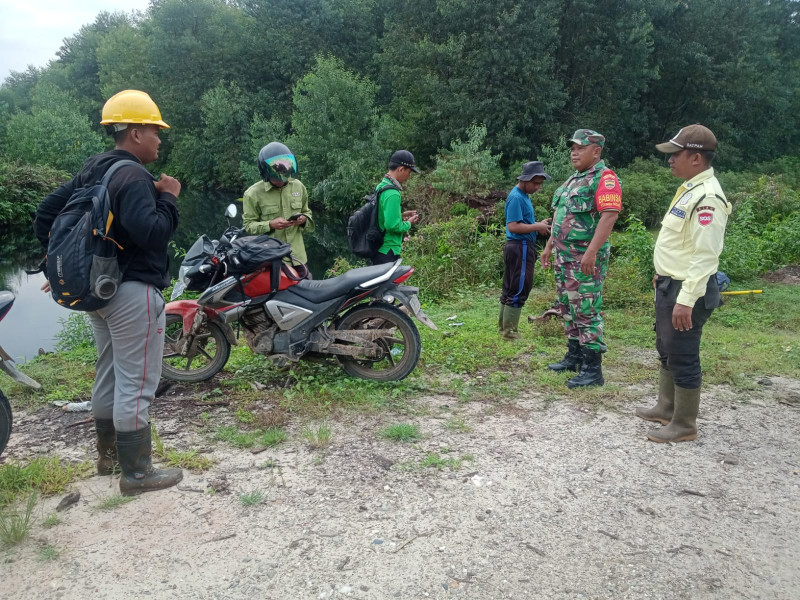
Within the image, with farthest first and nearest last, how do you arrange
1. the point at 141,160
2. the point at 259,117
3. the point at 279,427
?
the point at 259,117, the point at 279,427, the point at 141,160

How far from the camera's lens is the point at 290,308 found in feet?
15.8

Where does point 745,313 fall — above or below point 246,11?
below

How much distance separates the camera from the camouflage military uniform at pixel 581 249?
4750 millimetres

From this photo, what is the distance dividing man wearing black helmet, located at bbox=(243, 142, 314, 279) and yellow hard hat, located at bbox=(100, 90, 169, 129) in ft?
7.12

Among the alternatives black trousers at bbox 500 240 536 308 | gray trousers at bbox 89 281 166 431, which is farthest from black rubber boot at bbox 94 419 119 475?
black trousers at bbox 500 240 536 308

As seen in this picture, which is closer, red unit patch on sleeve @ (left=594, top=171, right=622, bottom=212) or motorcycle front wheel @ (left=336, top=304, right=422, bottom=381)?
red unit patch on sleeve @ (left=594, top=171, right=622, bottom=212)

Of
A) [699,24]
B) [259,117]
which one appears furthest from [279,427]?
[259,117]

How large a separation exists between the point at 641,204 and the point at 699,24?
15056 mm

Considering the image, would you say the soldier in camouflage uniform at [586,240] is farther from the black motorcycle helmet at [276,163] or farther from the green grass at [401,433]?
the black motorcycle helmet at [276,163]

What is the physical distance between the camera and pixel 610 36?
28.0 metres

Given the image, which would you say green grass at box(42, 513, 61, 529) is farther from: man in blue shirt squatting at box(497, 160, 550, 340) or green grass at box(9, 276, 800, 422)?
man in blue shirt squatting at box(497, 160, 550, 340)

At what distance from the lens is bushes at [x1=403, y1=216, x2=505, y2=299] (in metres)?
9.62

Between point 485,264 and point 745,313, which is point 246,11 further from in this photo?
point 745,313

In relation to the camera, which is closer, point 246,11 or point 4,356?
point 4,356
